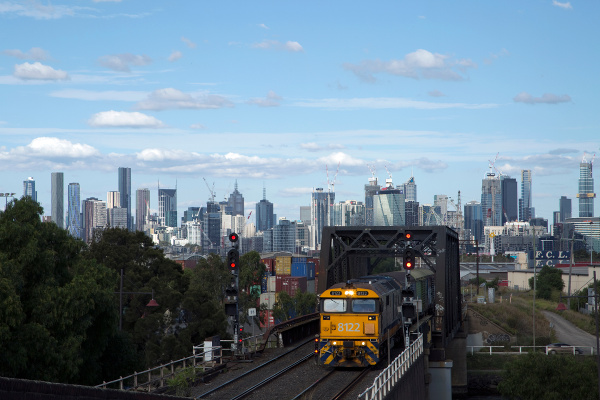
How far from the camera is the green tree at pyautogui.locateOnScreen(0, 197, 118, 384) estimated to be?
3061 cm

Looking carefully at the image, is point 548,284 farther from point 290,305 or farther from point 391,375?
point 391,375

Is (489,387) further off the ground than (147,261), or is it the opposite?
(147,261)

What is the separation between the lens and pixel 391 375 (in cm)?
2870

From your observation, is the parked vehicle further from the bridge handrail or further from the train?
the train

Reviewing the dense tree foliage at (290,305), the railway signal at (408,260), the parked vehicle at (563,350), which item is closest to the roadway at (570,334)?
the parked vehicle at (563,350)

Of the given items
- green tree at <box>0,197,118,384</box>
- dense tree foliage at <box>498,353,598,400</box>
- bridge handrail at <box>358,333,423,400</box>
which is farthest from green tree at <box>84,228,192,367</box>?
bridge handrail at <box>358,333,423,400</box>

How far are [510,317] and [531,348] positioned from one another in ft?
81.2

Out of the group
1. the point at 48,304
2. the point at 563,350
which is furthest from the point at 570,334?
the point at 48,304

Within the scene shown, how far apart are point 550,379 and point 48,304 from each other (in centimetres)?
3194

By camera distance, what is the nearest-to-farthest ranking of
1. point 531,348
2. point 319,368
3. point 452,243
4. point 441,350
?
point 319,368
point 441,350
point 452,243
point 531,348

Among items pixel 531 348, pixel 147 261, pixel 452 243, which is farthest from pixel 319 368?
pixel 147 261

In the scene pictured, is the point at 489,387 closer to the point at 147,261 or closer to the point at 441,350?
the point at 441,350

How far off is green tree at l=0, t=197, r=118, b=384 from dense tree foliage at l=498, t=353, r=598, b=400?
26700mm

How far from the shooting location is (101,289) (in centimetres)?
3669
